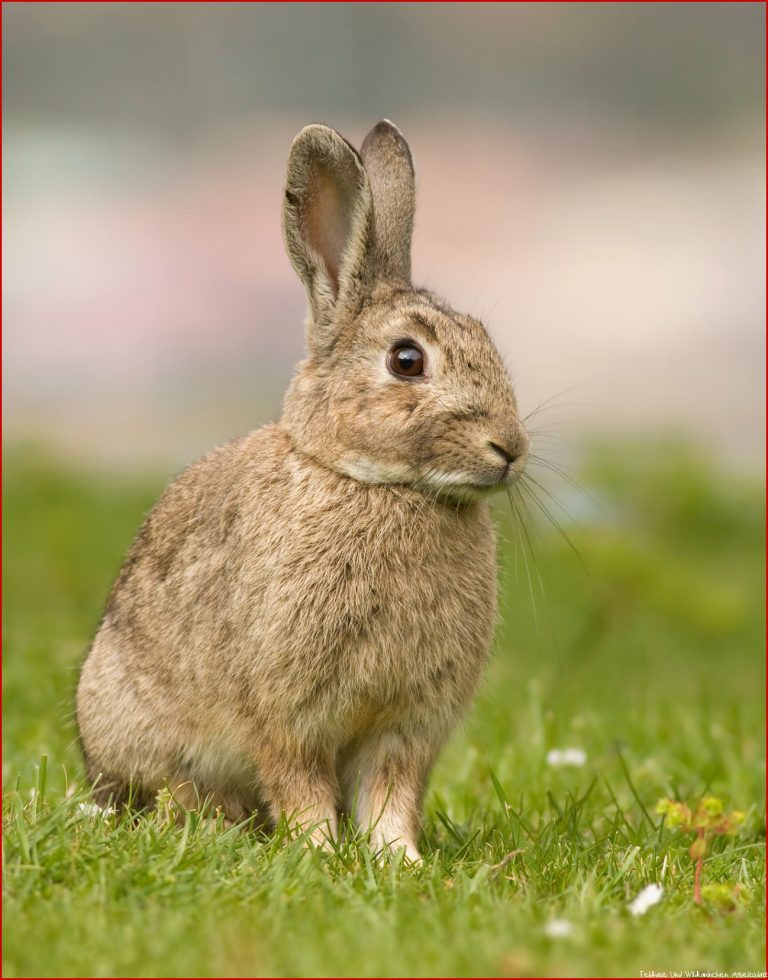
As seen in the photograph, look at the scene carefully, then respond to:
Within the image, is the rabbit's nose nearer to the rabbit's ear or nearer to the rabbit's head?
the rabbit's head

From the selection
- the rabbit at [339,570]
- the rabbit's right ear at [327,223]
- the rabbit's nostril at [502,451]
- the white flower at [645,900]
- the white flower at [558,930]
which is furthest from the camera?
the rabbit's right ear at [327,223]

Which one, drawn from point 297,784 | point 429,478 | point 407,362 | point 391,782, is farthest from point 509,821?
point 407,362

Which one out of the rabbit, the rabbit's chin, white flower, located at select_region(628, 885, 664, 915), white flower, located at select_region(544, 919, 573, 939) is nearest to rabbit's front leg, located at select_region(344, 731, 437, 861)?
the rabbit

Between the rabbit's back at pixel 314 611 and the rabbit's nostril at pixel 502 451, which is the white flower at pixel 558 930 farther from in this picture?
the rabbit's nostril at pixel 502 451

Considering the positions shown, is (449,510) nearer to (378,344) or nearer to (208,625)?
(378,344)

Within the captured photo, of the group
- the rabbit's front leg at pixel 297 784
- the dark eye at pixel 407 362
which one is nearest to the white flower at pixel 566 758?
A: the rabbit's front leg at pixel 297 784

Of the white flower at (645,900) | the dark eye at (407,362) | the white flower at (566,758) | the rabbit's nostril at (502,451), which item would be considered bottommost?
the white flower at (566,758)

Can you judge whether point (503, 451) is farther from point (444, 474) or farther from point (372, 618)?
point (372, 618)

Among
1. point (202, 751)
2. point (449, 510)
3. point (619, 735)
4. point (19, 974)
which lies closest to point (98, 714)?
point (202, 751)
